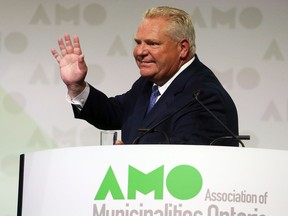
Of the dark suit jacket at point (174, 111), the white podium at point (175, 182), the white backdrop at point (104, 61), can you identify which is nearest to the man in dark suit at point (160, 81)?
the dark suit jacket at point (174, 111)

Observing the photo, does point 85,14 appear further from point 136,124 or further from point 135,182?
point 135,182

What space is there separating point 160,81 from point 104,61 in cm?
141

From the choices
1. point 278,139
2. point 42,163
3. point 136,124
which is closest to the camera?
point 42,163

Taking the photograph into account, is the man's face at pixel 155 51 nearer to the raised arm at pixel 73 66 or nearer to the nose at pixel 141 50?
the nose at pixel 141 50

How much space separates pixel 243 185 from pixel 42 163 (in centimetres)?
49

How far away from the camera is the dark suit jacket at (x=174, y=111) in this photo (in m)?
2.21

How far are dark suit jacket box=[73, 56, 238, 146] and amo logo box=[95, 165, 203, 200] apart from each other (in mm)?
415

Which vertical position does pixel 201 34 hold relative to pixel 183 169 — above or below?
above

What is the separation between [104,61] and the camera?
388cm

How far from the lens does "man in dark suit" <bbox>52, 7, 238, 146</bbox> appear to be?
2365 mm

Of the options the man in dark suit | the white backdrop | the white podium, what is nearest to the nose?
the man in dark suit

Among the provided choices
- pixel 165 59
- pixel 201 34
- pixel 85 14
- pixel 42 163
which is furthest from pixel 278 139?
pixel 42 163

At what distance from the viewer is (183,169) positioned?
159 cm

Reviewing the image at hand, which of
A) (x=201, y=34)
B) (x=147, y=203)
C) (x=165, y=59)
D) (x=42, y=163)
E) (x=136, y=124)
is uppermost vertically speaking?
(x=201, y=34)
